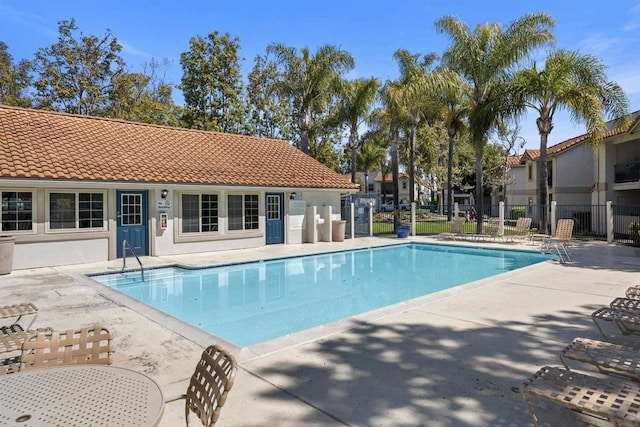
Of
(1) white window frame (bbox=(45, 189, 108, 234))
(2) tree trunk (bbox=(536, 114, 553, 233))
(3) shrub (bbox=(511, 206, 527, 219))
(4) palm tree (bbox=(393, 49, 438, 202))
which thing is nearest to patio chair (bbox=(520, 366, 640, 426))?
(1) white window frame (bbox=(45, 189, 108, 234))

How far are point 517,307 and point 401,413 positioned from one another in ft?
15.5

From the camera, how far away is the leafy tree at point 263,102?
3544 centimetres

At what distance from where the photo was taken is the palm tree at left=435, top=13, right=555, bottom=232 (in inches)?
792

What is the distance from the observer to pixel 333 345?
558cm

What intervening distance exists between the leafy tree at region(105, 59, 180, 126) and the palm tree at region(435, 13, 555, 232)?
22537 mm

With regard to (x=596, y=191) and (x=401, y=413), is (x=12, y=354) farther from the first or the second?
(x=596, y=191)

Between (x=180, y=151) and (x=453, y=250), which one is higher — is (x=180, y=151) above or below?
above

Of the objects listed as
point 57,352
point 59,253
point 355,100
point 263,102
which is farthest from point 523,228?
point 263,102

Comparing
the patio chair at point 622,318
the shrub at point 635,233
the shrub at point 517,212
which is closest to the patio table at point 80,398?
the patio chair at point 622,318

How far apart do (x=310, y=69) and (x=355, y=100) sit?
14.7 feet

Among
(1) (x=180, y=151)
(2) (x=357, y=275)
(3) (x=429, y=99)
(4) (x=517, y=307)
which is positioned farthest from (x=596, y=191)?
(1) (x=180, y=151)

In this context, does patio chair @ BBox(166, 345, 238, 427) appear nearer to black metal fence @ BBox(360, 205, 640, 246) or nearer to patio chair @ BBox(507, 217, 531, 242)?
patio chair @ BBox(507, 217, 531, 242)

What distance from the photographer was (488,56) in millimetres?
21000

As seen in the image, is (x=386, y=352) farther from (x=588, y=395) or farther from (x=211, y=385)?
(x=211, y=385)
